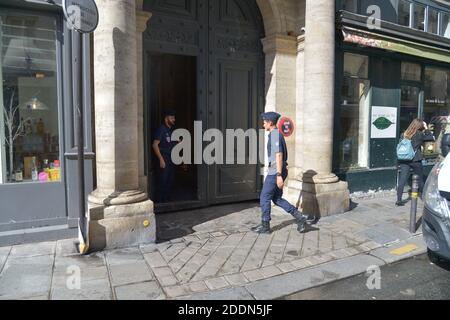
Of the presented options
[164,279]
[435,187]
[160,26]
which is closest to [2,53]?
[160,26]

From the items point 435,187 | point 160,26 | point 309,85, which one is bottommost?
point 435,187

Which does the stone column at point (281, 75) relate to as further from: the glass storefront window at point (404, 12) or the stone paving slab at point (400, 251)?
the glass storefront window at point (404, 12)

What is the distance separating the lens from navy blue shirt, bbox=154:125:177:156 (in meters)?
6.34

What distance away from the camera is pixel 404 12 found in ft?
26.8

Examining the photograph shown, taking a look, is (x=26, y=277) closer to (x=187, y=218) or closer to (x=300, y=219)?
(x=187, y=218)

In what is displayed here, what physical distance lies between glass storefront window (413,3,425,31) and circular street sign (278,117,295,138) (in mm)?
4158

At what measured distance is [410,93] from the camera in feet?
27.7

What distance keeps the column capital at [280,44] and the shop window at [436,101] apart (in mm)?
4132

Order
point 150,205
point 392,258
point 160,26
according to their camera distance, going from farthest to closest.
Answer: point 160,26 → point 150,205 → point 392,258

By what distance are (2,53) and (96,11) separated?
1.60 m

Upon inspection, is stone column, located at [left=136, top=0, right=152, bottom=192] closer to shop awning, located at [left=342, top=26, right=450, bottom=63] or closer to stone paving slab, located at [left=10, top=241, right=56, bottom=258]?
stone paving slab, located at [left=10, top=241, right=56, bottom=258]

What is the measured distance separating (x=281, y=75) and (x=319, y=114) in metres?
1.15

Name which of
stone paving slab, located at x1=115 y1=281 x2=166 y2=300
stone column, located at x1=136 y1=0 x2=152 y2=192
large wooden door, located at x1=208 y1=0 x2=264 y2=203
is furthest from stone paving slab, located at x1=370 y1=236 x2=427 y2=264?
stone column, located at x1=136 y1=0 x2=152 y2=192

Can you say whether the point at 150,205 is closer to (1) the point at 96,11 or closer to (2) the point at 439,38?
(1) the point at 96,11
